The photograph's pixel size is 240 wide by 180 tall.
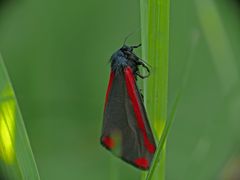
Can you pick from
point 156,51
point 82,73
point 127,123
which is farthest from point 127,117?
point 82,73

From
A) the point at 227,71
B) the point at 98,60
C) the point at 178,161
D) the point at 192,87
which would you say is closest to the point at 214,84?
the point at 192,87

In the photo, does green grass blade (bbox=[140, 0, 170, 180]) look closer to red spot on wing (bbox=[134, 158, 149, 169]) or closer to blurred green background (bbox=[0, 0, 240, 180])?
red spot on wing (bbox=[134, 158, 149, 169])

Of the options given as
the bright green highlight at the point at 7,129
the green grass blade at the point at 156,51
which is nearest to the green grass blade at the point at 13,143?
the bright green highlight at the point at 7,129

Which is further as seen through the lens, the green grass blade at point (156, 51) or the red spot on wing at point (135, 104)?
the red spot on wing at point (135, 104)

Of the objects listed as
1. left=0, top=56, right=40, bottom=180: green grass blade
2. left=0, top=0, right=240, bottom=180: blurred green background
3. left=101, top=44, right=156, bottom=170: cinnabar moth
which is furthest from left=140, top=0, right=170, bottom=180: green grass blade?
left=0, top=0, right=240, bottom=180: blurred green background

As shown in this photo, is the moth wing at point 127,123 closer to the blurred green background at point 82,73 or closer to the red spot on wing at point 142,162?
the red spot on wing at point 142,162

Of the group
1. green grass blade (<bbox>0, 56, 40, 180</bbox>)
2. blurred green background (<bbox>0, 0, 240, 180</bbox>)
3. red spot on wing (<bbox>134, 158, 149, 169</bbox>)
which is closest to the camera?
green grass blade (<bbox>0, 56, 40, 180</bbox>)

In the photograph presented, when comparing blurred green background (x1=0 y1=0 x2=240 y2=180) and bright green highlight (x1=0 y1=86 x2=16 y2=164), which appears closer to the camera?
bright green highlight (x1=0 y1=86 x2=16 y2=164)
